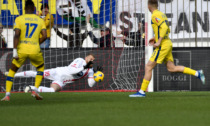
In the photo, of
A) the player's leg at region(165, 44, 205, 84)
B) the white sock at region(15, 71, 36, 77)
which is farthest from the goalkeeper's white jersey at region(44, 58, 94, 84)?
the player's leg at region(165, 44, 205, 84)

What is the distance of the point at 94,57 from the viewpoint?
12.3 metres

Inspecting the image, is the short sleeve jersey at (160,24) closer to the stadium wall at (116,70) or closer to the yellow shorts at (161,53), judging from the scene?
the yellow shorts at (161,53)

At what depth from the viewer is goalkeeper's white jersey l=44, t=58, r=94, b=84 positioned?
1177 centimetres

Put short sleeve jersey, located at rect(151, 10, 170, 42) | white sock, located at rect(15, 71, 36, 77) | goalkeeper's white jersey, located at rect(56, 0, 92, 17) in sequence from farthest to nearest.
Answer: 1. goalkeeper's white jersey, located at rect(56, 0, 92, 17)
2. white sock, located at rect(15, 71, 36, 77)
3. short sleeve jersey, located at rect(151, 10, 170, 42)

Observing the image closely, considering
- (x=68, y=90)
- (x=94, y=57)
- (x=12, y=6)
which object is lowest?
(x=68, y=90)

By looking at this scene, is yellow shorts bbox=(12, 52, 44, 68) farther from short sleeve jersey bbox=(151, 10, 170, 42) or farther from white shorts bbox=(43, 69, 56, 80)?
white shorts bbox=(43, 69, 56, 80)

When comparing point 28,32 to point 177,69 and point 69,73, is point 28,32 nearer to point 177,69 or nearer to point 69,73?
point 177,69

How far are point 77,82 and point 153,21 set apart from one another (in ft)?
13.7

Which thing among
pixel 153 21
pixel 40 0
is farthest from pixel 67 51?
pixel 153 21

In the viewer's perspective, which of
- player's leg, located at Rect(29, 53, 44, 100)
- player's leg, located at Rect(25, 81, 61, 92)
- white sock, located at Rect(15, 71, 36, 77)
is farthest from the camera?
white sock, located at Rect(15, 71, 36, 77)

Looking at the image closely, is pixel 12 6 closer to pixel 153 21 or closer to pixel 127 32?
pixel 127 32

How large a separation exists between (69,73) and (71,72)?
2.0 inches

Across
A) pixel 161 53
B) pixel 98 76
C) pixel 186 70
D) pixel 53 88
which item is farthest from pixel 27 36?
pixel 53 88

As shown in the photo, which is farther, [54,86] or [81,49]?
[81,49]
